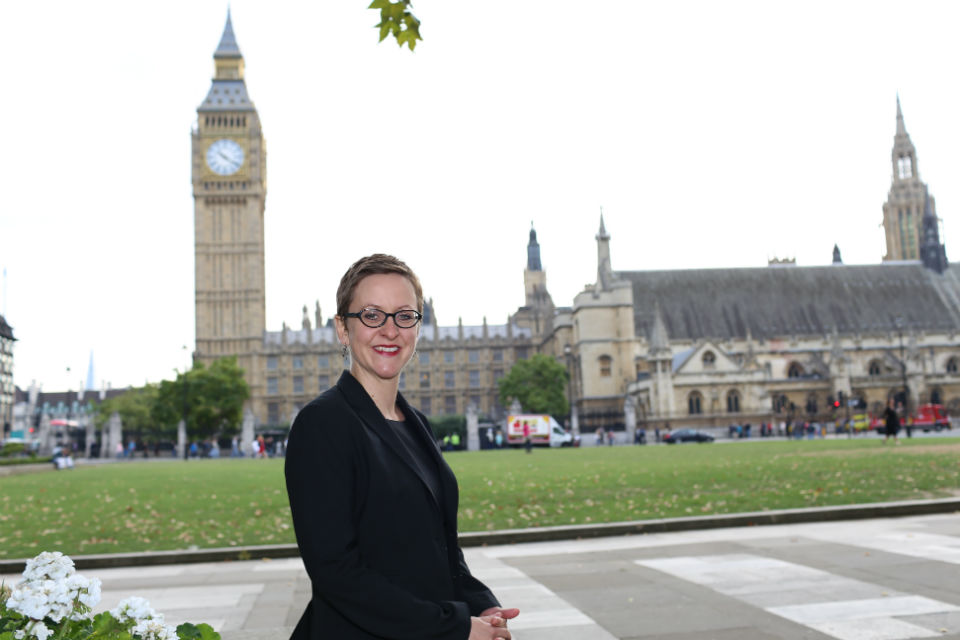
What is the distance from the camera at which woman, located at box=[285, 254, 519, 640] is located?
2.38 meters

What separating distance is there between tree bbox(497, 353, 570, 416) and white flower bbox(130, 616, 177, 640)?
73448 millimetres

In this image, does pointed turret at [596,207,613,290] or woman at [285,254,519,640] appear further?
pointed turret at [596,207,613,290]

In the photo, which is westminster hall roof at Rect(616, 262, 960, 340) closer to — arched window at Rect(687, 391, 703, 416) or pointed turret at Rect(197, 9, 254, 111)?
arched window at Rect(687, 391, 703, 416)

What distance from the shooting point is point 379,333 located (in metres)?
2.78

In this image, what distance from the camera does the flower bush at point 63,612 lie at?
2.33m

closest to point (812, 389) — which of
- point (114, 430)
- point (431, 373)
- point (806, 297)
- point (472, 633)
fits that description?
point (806, 297)

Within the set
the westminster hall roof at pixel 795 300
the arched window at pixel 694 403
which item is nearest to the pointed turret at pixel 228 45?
the westminster hall roof at pixel 795 300

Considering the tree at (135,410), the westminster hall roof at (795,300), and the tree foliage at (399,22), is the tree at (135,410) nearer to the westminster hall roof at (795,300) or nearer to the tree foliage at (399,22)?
the westminster hall roof at (795,300)

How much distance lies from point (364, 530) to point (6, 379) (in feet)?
281

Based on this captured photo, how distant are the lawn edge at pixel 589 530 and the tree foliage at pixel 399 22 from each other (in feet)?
21.0

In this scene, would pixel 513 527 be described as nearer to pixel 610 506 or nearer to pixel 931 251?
pixel 610 506

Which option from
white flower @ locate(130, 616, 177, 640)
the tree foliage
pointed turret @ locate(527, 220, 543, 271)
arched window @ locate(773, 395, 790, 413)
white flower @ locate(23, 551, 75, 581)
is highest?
pointed turret @ locate(527, 220, 543, 271)

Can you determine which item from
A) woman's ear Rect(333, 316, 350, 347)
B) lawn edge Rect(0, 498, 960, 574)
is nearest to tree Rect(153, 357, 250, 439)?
lawn edge Rect(0, 498, 960, 574)

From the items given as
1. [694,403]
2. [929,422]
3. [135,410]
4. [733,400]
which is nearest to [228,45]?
[135,410]
